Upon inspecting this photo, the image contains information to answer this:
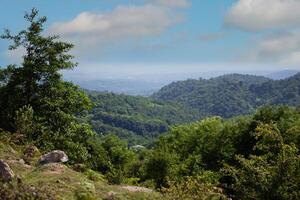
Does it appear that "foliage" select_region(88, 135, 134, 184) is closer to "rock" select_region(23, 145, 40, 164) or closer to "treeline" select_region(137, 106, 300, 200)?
"treeline" select_region(137, 106, 300, 200)

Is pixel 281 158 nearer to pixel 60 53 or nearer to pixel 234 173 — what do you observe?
pixel 234 173

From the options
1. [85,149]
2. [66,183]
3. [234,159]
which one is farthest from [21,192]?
[234,159]

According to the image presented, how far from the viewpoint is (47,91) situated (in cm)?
3444

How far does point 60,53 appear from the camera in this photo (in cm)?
3566

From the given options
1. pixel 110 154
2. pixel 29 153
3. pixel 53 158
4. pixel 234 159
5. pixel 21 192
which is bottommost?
pixel 110 154

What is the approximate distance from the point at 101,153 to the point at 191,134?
93.3 feet

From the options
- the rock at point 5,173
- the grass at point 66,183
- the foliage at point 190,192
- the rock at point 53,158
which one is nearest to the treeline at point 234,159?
the foliage at point 190,192

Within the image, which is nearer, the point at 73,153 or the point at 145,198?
the point at 145,198

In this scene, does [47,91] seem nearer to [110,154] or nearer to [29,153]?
[29,153]

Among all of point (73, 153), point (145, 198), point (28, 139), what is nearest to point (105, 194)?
point (145, 198)

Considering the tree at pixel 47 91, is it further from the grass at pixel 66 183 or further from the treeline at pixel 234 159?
the grass at pixel 66 183

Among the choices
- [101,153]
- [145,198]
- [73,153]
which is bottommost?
[101,153]

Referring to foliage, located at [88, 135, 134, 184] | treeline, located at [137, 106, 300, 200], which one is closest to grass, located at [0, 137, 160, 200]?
treeline, located at [137, 106, 300, 200]

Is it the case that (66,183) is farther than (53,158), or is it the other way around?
(53,158)
